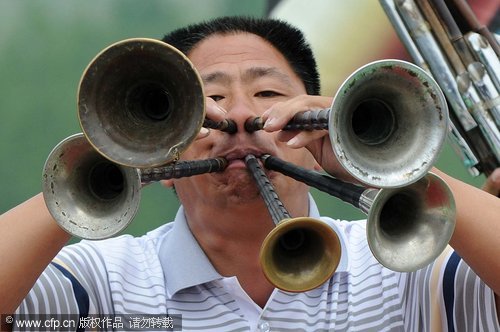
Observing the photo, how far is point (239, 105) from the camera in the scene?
233 cm

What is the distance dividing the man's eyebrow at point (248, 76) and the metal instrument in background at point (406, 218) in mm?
561

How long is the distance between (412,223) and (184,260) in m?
0.75

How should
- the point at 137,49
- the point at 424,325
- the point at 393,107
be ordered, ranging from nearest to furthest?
the point at 137,49
the point at 393,107
the point at 424,325

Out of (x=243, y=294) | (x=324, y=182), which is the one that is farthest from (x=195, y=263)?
(x=324, y=182)

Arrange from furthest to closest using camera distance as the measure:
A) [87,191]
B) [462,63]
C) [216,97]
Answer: [462,63]
[216,97]
[87,191]

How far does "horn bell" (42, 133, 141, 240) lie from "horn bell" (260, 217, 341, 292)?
1.09 feet

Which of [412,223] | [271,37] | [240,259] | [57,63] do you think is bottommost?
[412,223]

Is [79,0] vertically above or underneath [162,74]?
above

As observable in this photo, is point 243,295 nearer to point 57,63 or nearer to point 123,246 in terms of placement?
point 123,246

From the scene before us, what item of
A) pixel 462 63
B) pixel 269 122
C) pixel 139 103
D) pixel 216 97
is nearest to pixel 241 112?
pixel 216 97

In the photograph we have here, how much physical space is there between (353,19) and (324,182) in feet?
6.34

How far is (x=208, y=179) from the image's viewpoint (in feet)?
7.71

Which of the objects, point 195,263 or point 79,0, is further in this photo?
point 79,0

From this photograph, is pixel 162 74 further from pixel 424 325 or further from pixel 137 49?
pixel 424 325
